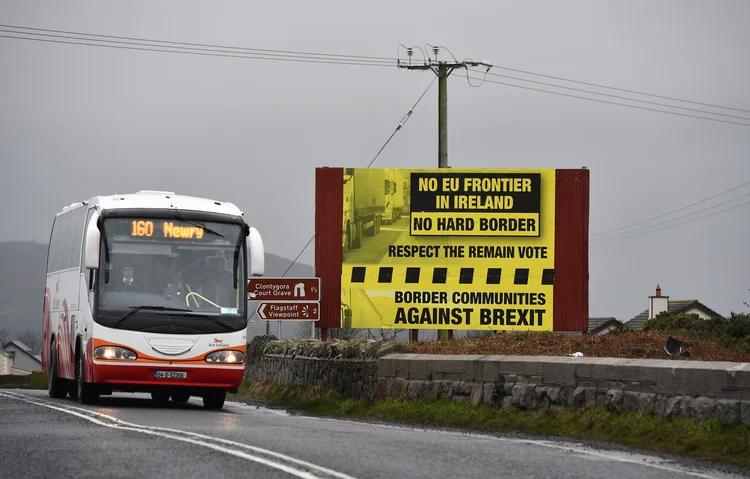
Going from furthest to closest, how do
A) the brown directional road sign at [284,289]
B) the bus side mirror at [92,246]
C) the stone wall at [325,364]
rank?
the brown directional road sign at [284,289] < the stone wall at [325,364] < the bus side mirror at [92,246]

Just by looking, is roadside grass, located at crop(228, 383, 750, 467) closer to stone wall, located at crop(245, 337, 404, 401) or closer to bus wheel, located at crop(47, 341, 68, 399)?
stone wall, located at crop(245, 337, 404, 401)

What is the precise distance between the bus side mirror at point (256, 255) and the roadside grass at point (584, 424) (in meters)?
2.68

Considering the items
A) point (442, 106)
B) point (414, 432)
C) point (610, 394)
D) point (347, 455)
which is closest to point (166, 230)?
point (414, 432)

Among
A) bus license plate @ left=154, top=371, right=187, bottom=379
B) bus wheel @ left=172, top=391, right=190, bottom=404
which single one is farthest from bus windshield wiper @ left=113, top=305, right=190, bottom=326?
bus wheel @ left=172, top=391, right=190, bottom=404

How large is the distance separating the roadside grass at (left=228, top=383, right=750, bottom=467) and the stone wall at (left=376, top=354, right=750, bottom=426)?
124 mm

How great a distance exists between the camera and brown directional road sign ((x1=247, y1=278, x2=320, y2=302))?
2711 cm

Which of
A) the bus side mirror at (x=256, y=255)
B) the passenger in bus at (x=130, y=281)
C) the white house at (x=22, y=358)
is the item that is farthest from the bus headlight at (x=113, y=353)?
the white house at (x=22, y=358)

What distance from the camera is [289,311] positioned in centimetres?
2775

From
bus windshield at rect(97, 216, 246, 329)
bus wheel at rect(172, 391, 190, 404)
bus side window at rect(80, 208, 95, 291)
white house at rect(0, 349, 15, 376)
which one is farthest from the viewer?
white house at rect(0, 349, 15, 376)

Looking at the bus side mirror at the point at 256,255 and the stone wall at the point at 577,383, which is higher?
the bus side mirror at the point at 256,255

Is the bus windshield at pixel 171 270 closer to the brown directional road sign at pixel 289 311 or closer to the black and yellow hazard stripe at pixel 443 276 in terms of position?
the black and yellow hazard stripe at pixel 443 276

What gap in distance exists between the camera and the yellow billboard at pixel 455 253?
26.7 meters

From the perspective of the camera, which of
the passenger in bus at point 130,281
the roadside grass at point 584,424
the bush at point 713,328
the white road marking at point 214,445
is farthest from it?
the bush at point 713,328

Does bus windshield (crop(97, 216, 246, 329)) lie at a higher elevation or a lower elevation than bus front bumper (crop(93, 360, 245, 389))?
higher
